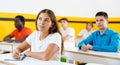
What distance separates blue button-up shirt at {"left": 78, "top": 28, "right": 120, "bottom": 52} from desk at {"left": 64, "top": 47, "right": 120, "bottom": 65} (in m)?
0.24

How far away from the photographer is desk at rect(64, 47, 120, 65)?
7.96ft

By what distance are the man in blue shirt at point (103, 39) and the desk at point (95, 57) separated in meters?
0.19

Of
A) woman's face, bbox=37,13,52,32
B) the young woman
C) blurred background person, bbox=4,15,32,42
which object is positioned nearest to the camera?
the young woman

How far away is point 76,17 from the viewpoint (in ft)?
22.7

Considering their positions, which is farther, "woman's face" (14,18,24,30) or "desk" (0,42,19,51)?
"woman's face" (14,18,24,30)

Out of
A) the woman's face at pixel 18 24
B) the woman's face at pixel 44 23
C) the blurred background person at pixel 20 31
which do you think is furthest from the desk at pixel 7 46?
the woman's face at pixel 44 23

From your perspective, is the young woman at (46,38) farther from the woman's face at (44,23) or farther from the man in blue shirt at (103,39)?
the man in blue shirt at (103,39)

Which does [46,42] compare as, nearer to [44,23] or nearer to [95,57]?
[44,23]

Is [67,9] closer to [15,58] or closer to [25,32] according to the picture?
[25,32]

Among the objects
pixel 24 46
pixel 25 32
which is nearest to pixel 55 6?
pixel 25 32

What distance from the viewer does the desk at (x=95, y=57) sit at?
95.5 inches

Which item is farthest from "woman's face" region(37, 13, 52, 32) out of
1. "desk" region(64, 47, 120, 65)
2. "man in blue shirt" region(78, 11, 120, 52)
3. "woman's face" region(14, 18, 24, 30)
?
"woman's face" region(14, 18, 24, 30)

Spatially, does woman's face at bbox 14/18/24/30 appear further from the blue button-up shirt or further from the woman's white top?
the woman's white top

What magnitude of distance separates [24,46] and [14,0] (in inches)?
118
